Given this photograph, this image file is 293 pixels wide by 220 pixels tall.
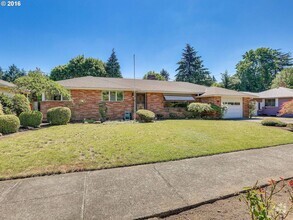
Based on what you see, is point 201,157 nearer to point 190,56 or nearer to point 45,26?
point 45,26

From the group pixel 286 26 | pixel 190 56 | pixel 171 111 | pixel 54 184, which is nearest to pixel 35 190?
pixel 54 184

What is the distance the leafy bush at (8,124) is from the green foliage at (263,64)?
171ft

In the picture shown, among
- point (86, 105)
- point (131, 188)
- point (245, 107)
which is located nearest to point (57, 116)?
point (86, 105)

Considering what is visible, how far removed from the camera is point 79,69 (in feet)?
135

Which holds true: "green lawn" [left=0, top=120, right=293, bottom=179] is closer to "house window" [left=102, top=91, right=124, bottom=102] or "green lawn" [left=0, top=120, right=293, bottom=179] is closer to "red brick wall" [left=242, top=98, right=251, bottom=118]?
"house window" [left=102, top=91, right=124, bottom=102]

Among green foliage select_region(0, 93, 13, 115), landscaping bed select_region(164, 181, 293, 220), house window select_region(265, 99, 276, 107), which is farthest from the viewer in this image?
house window select_region(265, 99, 276, 107)

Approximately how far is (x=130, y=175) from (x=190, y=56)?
47389 millimetres

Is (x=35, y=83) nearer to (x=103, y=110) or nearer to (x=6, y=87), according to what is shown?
(x=6, y=87)

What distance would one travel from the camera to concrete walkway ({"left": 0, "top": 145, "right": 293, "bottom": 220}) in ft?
10.4

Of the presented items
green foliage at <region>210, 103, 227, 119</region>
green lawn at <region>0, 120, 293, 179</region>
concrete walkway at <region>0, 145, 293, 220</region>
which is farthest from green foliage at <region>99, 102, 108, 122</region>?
concrete walkway at <region>0, 145, 293, 220</region>

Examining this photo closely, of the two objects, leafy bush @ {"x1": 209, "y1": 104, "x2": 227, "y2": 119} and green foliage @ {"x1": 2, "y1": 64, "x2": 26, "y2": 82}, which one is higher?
green foliage @ {"x1": 2, "y1": 64, "x2": 26, "y2": 82}

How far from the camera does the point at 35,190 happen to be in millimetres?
3914

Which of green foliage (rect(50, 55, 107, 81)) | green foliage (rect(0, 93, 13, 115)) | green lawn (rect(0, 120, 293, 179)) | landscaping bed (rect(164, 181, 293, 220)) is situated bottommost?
landscaping bed (rect(164, 181, 293, 220))

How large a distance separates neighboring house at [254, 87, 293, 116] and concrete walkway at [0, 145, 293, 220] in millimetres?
25162
